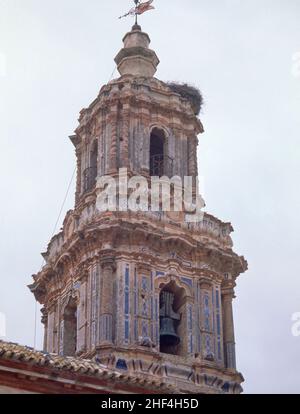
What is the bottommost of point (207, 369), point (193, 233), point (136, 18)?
point (207, 369)

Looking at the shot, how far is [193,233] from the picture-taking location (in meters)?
31.1

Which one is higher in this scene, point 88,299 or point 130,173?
point 130,173

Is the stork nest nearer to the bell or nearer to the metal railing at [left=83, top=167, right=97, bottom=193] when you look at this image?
the metal railing at [left=83, top=167, right=97, bottom=193]

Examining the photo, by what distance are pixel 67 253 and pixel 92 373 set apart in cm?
1037

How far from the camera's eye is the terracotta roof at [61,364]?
65.4 feet

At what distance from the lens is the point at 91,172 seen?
1304 inches

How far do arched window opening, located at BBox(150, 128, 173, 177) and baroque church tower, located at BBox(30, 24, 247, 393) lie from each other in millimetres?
→ 42

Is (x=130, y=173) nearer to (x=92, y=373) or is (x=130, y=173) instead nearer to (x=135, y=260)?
(x=135, y=260)

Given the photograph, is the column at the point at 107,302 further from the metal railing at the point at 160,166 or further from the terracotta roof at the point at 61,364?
the terracotta roof at the point at 61,364

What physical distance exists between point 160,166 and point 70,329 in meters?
5.57

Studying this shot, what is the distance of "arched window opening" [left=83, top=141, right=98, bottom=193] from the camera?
32688 millimetres

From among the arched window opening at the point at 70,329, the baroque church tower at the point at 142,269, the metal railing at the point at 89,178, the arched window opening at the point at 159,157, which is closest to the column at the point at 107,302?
the baroque church tower at the point at 142,269
